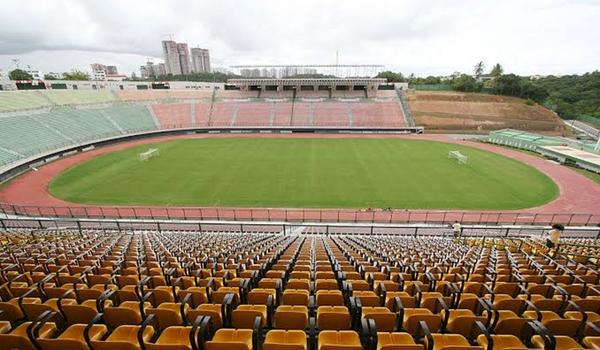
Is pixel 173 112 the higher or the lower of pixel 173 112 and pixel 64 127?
the higher

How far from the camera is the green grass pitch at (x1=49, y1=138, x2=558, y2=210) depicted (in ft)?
73.7

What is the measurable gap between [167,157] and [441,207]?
3075 centimetres

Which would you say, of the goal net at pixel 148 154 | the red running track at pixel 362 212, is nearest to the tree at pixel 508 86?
the red running track at pixel 362 212

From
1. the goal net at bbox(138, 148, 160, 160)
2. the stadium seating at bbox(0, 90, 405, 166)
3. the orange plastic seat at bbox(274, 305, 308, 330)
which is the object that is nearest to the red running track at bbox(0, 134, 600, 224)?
the goal net at bbox(138, 148, 160, 160)

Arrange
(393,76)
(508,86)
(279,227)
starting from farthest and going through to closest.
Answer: (393,76), (508,86), (279,227)

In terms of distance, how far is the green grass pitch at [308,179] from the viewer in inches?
884

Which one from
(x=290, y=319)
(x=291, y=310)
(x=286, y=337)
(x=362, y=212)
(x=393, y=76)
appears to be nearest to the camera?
(x=286, y=337)

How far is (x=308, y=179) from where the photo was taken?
1068 inches

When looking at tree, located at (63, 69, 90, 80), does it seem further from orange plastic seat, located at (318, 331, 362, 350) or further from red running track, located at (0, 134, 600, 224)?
orange plastic seat, located at (318, 331, 362, 350)

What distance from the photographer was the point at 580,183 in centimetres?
2698

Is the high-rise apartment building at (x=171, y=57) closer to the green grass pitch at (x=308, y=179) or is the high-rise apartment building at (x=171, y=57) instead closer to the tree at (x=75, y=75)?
the tree at (x=75, y=75)

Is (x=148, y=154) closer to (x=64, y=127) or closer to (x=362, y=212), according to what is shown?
(x=64, y=127)

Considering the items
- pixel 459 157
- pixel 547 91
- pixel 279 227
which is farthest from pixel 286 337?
pixel 547 91

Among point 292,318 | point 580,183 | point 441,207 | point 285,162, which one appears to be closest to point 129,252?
point 292,318
